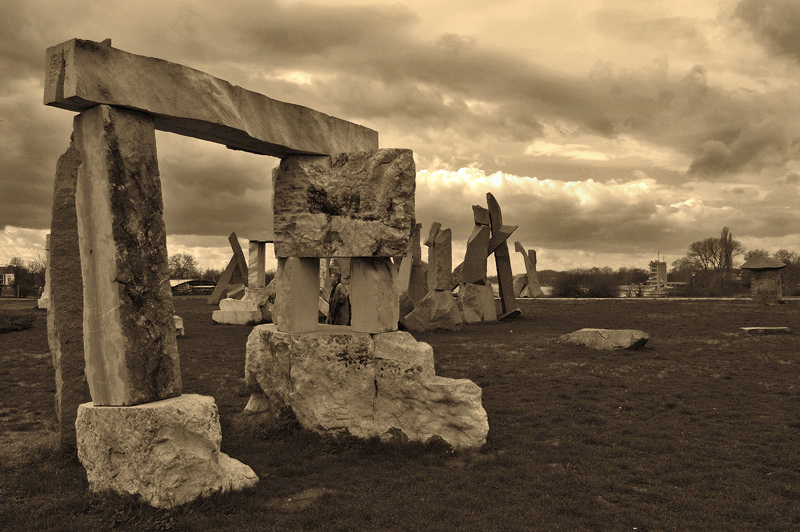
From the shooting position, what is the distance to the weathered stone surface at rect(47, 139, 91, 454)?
5406 mm

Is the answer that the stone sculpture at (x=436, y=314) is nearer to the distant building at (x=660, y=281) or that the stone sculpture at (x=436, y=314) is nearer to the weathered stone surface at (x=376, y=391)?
the weathered stone surface at (x=376, y=391)

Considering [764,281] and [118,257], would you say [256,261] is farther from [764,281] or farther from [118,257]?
[764,281]

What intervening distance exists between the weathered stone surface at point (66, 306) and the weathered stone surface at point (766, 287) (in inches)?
935

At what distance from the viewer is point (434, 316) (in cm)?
1470

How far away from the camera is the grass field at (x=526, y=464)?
4.14m

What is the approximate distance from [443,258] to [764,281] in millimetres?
13706

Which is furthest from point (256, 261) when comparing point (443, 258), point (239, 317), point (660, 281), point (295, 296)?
point (660, 281)

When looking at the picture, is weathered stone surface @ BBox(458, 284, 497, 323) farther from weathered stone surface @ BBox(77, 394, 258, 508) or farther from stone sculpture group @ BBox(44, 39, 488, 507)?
weathered stone surface @ BBox(77, 394, 258, 508)

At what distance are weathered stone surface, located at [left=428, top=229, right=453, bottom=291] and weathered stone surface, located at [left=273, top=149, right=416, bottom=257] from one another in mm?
10263

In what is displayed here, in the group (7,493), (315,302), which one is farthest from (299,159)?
(7,493)

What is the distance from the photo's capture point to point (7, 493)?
4551 mm

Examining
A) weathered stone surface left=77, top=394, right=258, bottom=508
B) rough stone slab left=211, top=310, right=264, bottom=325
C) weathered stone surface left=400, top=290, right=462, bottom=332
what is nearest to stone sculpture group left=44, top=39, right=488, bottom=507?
weathered stone surface left=77, top=394, right=258, bottom=508

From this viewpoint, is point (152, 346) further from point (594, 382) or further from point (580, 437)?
point (594, 382)

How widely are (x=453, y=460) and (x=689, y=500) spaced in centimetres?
197
